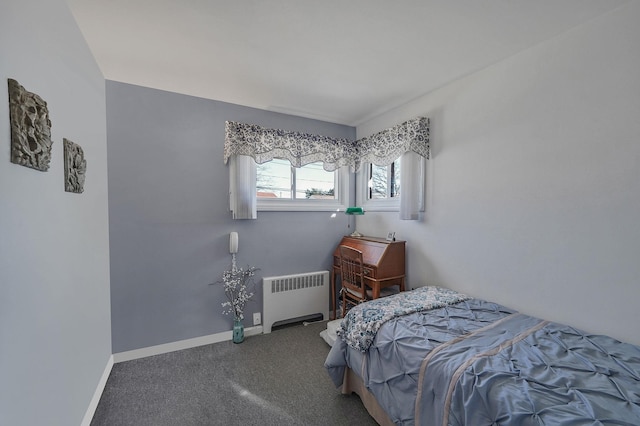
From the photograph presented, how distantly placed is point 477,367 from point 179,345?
251cm

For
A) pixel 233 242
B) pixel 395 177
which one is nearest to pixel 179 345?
pixel 233 242

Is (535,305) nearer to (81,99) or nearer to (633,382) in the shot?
(633,382)

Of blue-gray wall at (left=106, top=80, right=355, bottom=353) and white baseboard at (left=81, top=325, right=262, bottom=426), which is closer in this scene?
white baseboard at (left=81, top=325, right=262, bottom=426)

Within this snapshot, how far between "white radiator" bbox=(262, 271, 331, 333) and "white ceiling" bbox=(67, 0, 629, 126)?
78.5 inches

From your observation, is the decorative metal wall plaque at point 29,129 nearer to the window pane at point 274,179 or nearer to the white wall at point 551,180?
the window pane at point 274,179

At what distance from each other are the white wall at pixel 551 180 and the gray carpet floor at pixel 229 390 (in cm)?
140

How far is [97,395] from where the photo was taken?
1806 mm

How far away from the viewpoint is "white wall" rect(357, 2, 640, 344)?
1453 mm

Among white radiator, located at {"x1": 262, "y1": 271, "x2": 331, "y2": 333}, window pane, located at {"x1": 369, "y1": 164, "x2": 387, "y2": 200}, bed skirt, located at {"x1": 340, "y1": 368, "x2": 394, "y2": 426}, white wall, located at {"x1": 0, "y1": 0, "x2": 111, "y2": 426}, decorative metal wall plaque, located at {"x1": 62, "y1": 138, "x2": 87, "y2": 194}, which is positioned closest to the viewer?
white wall, located at {"x1": 0, "y1": 0, "x2": 111, "y2": 426}

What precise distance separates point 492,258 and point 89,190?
2.98 metres

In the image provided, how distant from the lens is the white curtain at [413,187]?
101 inches

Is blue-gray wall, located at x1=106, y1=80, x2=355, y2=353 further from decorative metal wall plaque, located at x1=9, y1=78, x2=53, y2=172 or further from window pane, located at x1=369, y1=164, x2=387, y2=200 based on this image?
window pane, located at x1=369, y1=164, x2=387, y2=200

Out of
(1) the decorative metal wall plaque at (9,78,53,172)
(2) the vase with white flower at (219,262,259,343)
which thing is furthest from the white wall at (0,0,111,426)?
(2) the vase with white flower at (219,262,259,343)

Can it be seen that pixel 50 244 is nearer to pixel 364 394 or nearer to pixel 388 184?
pixel 364 394
